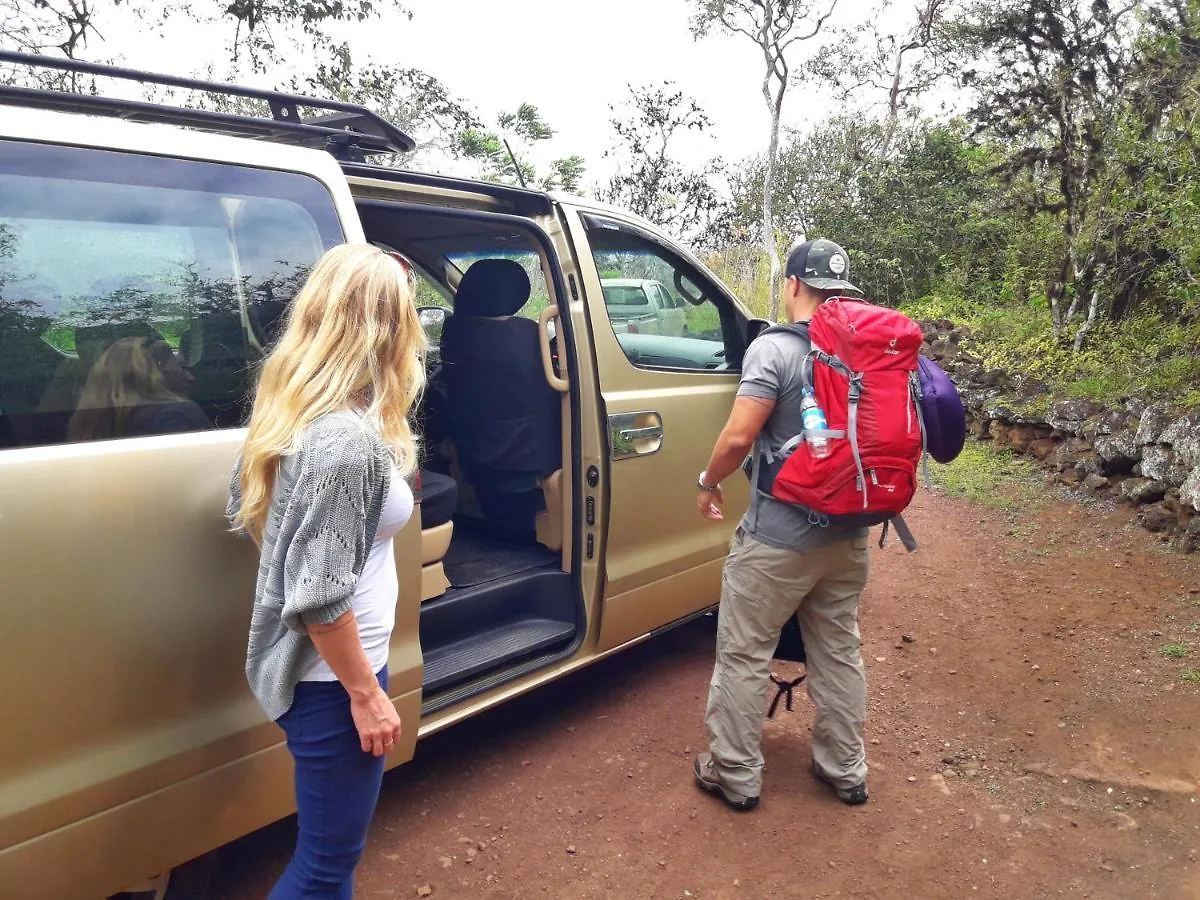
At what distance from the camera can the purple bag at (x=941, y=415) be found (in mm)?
2828

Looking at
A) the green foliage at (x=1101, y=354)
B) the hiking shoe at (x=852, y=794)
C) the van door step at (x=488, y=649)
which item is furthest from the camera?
the green foliage at (x=1101, y=354)

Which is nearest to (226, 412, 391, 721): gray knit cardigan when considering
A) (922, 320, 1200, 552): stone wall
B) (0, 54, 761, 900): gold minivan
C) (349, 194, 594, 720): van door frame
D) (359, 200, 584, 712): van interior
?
(0, 54, 761, 900): gold minivan

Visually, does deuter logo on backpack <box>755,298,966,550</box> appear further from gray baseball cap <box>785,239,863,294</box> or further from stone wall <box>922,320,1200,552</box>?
stone wall <box>922,320,1200,552</box>

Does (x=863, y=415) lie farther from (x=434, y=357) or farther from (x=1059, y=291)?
(x=1059, y=291)

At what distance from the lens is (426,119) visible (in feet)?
57.8

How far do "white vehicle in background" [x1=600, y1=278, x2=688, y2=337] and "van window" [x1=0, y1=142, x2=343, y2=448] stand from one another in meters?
1.36

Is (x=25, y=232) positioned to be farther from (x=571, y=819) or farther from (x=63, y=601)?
(x=571, y=819)

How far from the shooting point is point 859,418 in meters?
2.66

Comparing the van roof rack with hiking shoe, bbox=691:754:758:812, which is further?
hiking shoe, bbox=691:754:758:812

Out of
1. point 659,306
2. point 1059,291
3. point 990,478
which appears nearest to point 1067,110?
point 1059,291

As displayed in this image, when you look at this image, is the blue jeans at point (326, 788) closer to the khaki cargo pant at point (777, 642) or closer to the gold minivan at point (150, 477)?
the gold minivan at point (150, 477)

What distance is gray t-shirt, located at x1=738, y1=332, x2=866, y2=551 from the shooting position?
2797mm

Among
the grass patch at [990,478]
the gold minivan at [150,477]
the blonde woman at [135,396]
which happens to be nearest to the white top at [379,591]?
the gold minivan at [150,477]

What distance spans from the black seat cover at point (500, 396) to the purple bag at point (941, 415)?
1.44 meters
